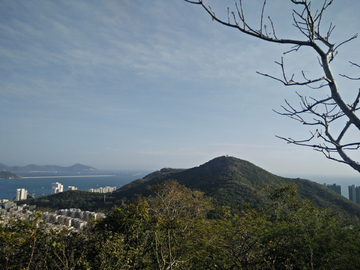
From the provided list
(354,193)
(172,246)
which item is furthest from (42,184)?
(172,246)

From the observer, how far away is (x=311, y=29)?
1435mm

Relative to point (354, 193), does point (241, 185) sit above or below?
above

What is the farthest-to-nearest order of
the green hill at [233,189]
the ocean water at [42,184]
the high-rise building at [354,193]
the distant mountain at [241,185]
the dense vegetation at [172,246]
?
1. the ocean water at [42,184]
2. the high-rise building at [354,193]
3. the green hill at [233,189]
4. the distant mountain at [241,185]
5. the dense vegetation at [172,246]

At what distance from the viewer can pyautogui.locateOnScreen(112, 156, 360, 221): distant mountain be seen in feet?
67.0

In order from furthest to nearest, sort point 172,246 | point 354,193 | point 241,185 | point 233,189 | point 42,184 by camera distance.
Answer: point 42,184, point 241,185, point 354,193, point 233,189, point 172,246

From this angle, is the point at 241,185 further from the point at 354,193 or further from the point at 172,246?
the point at 172,246

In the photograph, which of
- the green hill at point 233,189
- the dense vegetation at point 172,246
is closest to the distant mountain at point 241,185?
the green hill at point 233,189

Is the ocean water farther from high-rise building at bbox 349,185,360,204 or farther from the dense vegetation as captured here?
high-rise building at bbox 349,185,360,204

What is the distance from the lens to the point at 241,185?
2512cm

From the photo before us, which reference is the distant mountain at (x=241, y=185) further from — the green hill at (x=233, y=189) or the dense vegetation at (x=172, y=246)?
the dense vegetation at (x=172, y=246)

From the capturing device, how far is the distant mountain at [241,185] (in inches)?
804

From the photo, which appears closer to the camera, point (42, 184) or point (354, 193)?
point (354, 193)

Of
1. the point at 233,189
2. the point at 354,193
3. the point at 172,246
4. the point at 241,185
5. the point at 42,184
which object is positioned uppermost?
the point at 172,246

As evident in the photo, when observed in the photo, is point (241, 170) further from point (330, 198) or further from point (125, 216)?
point (125, 216)
